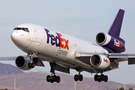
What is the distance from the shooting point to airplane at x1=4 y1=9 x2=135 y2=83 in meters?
30.3

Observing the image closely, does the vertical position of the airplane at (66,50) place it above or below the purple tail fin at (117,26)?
below

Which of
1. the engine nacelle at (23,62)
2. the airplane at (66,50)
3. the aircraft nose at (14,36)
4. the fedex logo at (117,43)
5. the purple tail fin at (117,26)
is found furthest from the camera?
the purple tail fin at (117,26)

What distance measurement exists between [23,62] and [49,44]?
804 centimetres

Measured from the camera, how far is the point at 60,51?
108 feet

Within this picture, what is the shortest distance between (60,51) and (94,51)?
7688 millimetres

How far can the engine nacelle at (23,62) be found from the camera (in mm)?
37906

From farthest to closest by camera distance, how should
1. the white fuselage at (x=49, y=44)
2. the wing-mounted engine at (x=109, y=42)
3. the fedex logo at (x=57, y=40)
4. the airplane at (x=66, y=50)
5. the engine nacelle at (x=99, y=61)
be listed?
the wing-mounted engine at (x=109, y=42), the engine nacelle at (x=99, y=61), the fedex logo at (x=57, y=40), the airplane at (x=66, y=50), the white fuselage at (x=49, y=44)

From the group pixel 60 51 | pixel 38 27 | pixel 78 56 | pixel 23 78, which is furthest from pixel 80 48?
pixel 23 78

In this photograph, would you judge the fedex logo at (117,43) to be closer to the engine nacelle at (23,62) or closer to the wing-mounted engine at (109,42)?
the wing-mounted engine at (109,42)

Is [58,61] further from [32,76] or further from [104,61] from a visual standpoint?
[32,76]

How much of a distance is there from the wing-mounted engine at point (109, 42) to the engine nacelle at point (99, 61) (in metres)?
5.67

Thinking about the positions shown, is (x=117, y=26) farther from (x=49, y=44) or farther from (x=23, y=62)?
(x=49, y=44)

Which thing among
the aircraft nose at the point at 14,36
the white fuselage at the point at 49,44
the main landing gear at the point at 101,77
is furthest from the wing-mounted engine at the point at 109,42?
the aircraft nose at the point at 14,36

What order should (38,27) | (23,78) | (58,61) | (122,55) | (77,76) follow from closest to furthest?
(38,27) → (58,61) → (122,55) → (77,76) → (23,78)
